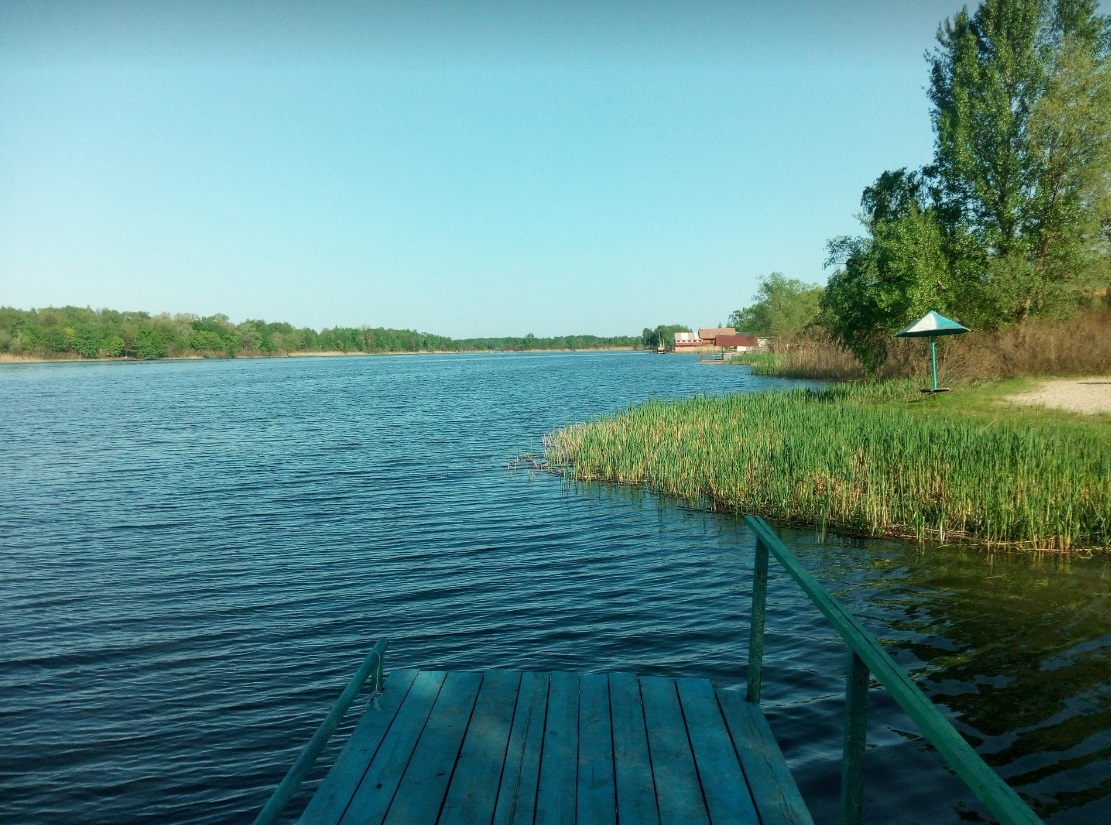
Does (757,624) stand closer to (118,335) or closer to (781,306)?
(781,306)

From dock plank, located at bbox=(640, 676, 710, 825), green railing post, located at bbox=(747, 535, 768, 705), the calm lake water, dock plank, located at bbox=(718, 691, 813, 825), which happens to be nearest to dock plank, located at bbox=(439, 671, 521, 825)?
dock plank, located at bbox=(640, 676, 710, 825)

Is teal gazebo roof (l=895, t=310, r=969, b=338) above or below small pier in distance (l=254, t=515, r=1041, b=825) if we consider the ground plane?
above

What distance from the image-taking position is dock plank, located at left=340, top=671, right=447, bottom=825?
367 cm

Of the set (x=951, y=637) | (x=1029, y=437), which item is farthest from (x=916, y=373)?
(x=951, y=637)

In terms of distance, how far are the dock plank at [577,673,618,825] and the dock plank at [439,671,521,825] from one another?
417 millimetres

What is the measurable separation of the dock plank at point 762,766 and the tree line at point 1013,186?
2557cm

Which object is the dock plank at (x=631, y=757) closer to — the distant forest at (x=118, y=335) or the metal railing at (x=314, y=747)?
the metal railing at (x=314, y=747)

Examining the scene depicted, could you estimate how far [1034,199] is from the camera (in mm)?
27609

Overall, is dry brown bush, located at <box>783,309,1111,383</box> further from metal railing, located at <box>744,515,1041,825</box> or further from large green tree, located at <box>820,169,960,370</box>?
metal railing, located at <box>744,515,1041,825</box>

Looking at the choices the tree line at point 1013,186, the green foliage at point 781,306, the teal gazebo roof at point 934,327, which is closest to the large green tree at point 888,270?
the tree line at point 1013,186

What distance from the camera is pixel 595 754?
4.25 metres

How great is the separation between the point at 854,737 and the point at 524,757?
1.80 meters

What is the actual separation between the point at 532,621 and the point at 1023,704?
5.21 m

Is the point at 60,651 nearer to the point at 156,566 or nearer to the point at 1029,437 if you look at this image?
the point at 156,566
